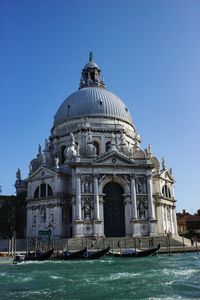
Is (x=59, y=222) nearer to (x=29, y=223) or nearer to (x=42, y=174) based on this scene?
(x=29, y=223)

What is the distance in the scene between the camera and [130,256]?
26.6 meters

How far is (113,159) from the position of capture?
1476 inches

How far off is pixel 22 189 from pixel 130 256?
828 inches

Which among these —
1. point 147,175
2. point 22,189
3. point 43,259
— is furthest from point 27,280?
point 22,189

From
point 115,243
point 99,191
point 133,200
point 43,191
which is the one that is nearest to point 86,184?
point 99,191

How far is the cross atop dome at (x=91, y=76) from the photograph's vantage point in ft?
168

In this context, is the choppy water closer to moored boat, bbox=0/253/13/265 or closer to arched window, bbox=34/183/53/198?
moored boat, bbox=0/253/13/265

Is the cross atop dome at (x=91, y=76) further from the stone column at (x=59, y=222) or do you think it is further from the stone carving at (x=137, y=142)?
the stone column at (x=59, y=222)

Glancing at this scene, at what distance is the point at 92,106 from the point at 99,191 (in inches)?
492

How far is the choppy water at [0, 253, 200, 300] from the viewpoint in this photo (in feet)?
42.6

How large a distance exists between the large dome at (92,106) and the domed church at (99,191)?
1.64 metres

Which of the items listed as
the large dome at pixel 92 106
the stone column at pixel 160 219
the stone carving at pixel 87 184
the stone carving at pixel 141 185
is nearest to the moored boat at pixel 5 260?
the stone carving at pixel 87 184

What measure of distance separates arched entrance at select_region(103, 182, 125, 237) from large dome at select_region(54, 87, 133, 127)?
10486mm

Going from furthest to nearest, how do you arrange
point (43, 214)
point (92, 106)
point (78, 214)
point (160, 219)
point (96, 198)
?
point (92, 106), point (160, 219), point (43, 214), point (96, 198), point (78, 214)
